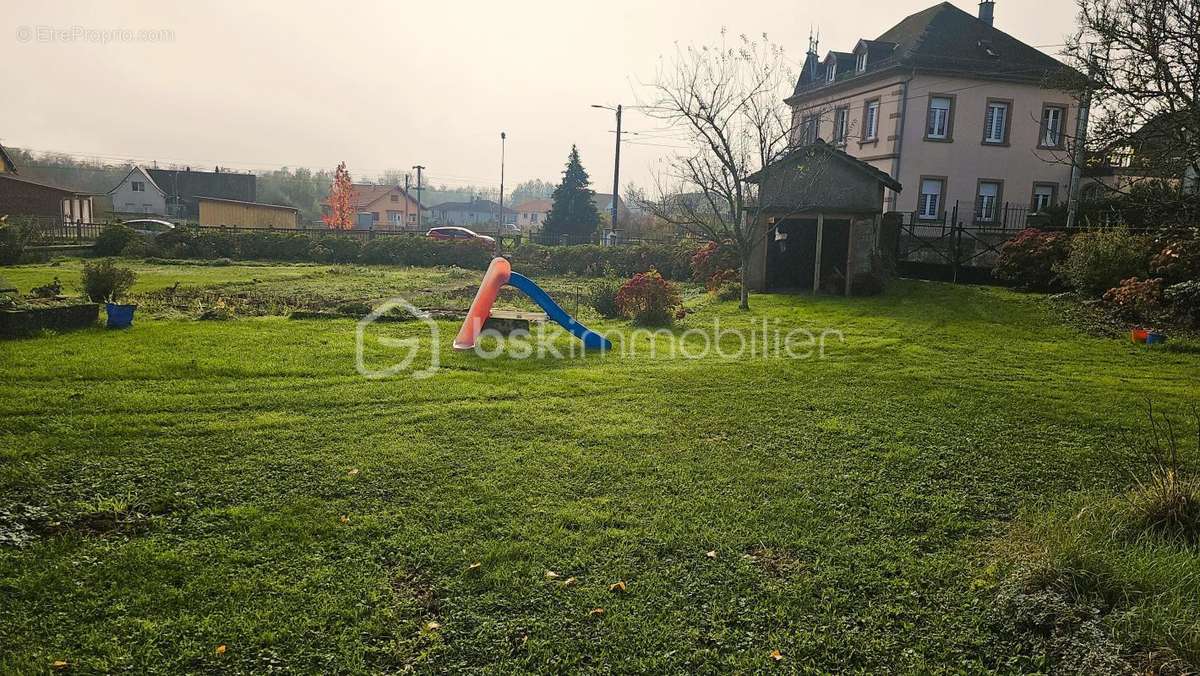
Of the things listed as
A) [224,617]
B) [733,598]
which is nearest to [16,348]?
[224,617]

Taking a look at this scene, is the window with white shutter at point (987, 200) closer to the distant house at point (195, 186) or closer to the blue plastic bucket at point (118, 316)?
the blue plastic bucket at point (118, 316)

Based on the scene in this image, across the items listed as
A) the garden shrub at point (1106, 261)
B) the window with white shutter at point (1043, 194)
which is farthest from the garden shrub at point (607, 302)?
the window with white shutter at point (1043, 194)

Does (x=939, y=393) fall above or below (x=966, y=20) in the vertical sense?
below

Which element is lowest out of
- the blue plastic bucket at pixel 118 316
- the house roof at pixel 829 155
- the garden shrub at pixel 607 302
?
the blue plastic bucket at pixel 118 316

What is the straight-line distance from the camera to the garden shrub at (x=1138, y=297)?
13.6 meters

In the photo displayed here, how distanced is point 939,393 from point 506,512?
6252mm

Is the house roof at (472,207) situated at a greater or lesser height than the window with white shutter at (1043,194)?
greater

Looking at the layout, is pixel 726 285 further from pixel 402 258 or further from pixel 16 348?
pixel 402 258

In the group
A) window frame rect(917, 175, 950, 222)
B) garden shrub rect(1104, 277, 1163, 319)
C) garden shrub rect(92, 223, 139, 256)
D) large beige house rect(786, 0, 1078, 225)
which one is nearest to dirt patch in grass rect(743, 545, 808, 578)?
garden shrub rect(1104, 277, 1163, 319)

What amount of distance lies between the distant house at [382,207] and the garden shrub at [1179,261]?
239ft

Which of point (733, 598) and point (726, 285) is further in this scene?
point (726, 285)

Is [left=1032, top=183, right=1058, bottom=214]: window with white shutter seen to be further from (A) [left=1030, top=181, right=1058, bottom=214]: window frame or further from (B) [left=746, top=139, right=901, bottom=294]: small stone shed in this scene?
(B) [left=746, top=139, right=901, bottom=294]: small stone shed

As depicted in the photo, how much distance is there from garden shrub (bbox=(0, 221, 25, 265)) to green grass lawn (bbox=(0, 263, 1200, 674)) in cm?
2017

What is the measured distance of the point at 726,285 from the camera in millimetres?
20375
